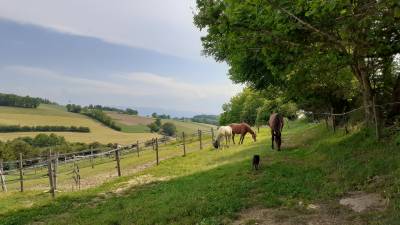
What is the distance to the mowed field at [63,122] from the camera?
109 metres

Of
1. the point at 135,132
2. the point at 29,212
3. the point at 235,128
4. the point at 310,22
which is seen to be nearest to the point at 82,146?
the point at 135,132

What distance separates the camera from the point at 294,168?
15984 millimetres

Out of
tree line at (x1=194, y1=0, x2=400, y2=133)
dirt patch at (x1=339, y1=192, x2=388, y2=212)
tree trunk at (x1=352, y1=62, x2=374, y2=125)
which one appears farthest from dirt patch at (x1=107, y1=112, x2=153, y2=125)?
dirt patch at (x1=339, y1=192, x2=388, y2=212)

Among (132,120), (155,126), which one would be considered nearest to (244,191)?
(155,126)

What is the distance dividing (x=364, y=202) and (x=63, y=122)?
126 meters

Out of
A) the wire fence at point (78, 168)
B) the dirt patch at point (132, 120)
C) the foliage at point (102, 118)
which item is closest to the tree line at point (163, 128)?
the dirt patch at point (132, 120)

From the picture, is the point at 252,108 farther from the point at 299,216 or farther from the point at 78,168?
the point at 299,216

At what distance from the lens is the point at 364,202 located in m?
9.97

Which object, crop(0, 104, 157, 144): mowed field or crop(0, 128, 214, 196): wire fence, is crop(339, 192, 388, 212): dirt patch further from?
crop(0, 104, 157, 144): mowed field

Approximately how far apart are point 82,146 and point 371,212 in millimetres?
92512

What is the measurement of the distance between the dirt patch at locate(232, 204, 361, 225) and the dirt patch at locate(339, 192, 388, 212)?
1.27 feet

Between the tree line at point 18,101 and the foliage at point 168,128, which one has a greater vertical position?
the tree line at point 18,101

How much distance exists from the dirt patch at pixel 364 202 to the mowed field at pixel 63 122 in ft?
310

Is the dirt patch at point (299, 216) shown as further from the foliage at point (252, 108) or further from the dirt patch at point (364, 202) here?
the foliage at point (252, 108)
